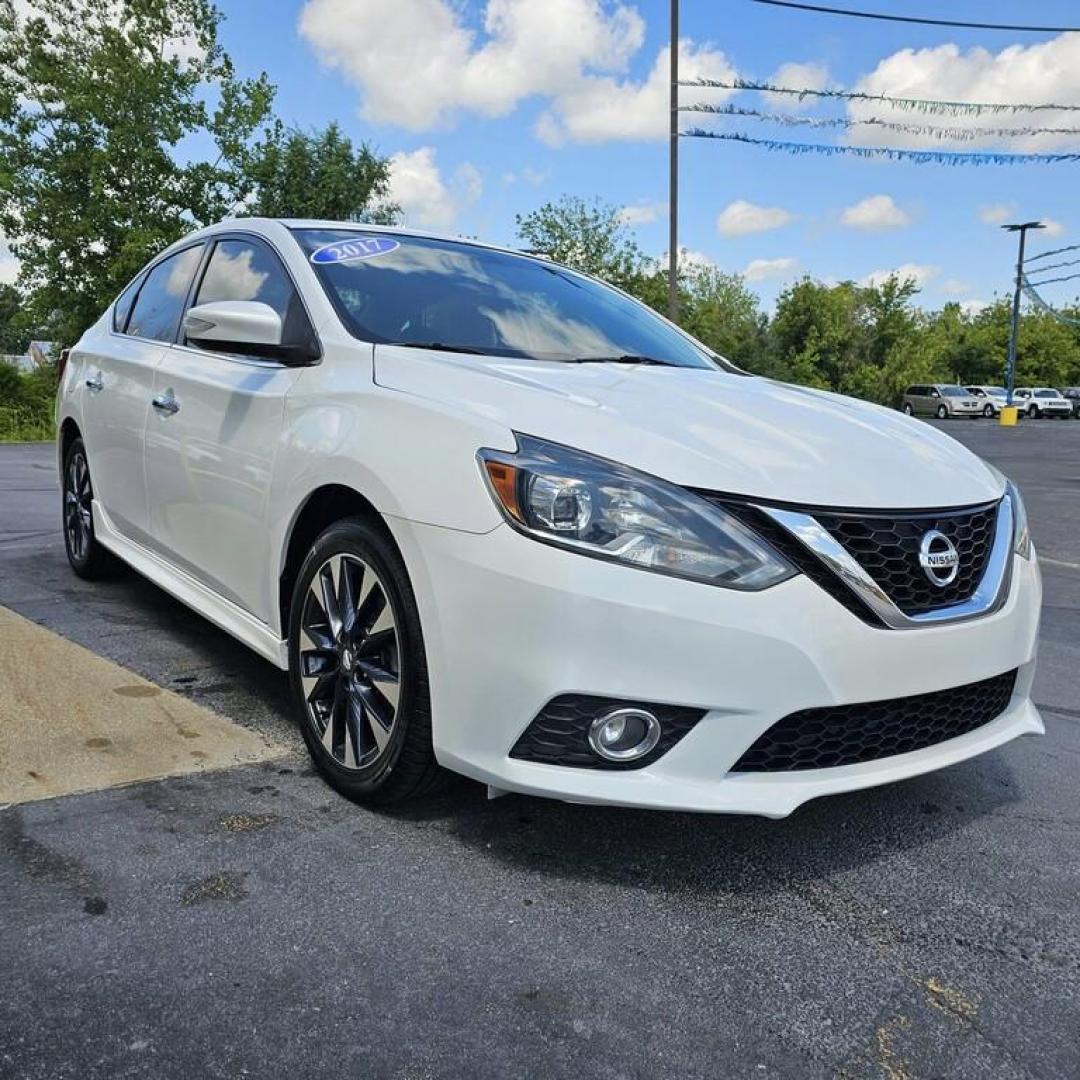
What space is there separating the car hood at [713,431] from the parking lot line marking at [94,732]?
4.16 feet

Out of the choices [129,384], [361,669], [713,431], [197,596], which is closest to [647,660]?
[713,431]

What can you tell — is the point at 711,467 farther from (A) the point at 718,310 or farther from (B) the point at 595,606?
(A) the point at 718,310

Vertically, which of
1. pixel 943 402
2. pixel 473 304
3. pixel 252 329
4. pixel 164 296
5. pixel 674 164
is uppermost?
pixel 674 164

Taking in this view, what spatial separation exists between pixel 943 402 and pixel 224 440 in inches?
1874

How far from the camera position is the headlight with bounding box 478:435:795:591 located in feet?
6.57

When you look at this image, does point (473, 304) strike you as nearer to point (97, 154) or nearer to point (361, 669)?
point (361, 669)

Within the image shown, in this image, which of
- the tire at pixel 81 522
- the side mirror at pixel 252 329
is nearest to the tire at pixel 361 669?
the side mirror at pixel 252 329

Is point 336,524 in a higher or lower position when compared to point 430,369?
lower

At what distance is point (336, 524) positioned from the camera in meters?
2.56

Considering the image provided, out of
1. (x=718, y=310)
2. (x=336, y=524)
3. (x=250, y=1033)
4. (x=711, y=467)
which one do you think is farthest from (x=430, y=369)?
(x=718, y=310)

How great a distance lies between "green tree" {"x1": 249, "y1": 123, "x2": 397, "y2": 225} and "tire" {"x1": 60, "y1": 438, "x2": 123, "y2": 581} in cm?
2371

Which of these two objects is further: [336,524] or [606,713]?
[336,524]

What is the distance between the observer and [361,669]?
8.21 feet

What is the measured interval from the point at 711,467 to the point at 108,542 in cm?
323
